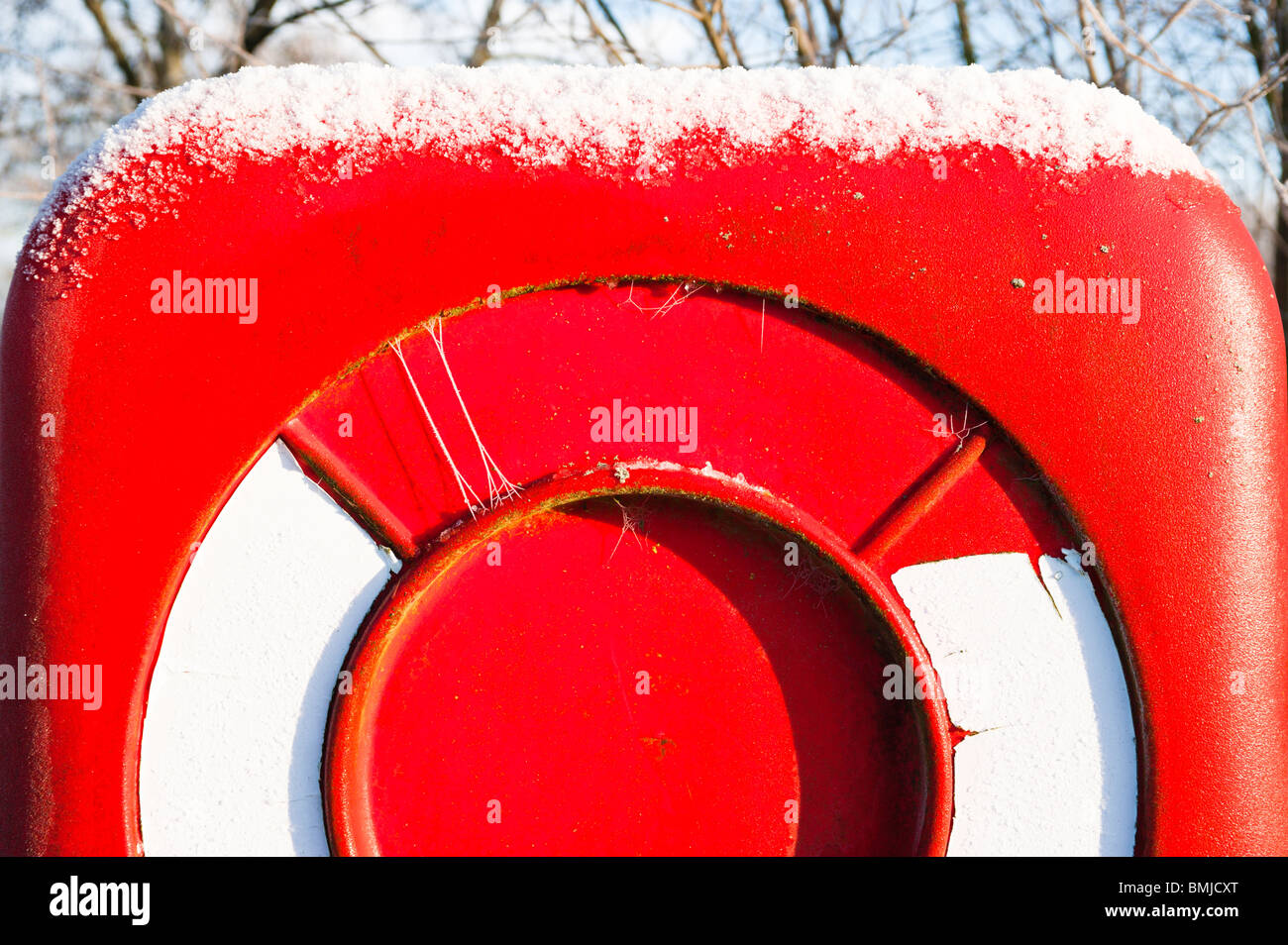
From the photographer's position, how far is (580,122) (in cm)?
138

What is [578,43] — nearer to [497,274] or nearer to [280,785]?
[497,274]

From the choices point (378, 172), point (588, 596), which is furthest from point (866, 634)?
point (378, 172)

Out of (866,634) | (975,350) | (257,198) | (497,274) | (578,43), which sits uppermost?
(578,43)

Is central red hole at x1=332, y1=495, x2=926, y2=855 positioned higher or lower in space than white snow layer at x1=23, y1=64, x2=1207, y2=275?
lower

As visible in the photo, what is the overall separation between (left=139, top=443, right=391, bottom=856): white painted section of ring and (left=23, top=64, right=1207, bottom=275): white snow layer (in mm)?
437

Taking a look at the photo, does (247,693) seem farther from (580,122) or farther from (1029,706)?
(1029,706)

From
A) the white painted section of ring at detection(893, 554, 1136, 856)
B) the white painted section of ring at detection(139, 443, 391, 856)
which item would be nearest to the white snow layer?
the white painted section of ring at detection(139, 443, 391, 856)

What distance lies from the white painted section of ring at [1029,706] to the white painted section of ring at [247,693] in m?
0.82

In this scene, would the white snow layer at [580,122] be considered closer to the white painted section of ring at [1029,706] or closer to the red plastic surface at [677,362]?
the red plastic surface at [677,362]

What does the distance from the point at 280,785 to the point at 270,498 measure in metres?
0.40

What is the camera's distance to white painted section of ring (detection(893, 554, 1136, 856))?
4.54ft

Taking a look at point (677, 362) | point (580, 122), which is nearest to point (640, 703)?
point (677, 362)

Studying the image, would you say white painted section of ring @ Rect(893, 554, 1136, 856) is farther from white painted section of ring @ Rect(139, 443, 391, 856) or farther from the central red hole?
white painted section of ring @ Rect(139, 443, 391, 856)
